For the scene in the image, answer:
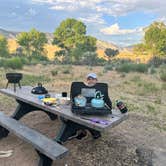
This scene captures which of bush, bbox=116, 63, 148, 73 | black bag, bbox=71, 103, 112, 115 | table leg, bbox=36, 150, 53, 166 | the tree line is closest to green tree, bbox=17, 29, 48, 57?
the tree line

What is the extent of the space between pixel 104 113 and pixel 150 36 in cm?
2891

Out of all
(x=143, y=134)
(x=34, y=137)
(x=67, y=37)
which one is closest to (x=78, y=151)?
(x=34, y=137)

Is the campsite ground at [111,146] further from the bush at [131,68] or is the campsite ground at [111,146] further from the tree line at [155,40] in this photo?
the tree line at [155,40]

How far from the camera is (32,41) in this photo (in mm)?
36094

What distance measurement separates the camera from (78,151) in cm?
383

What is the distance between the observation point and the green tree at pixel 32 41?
35469 mm

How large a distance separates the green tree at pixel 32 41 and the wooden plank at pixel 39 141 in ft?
107

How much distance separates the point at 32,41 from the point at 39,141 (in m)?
33.9

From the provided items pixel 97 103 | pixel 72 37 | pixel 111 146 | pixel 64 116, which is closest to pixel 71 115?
pixel 64 116

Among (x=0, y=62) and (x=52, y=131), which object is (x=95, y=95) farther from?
(x=0, y=62)

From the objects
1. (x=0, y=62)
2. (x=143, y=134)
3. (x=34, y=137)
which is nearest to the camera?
(x=34, y=137)

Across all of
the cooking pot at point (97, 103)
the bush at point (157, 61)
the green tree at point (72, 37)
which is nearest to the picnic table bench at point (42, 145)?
the cooking pot at point (97, 103)

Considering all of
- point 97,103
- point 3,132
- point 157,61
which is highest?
point 97,103

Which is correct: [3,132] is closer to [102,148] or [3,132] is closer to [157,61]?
[102,148]
